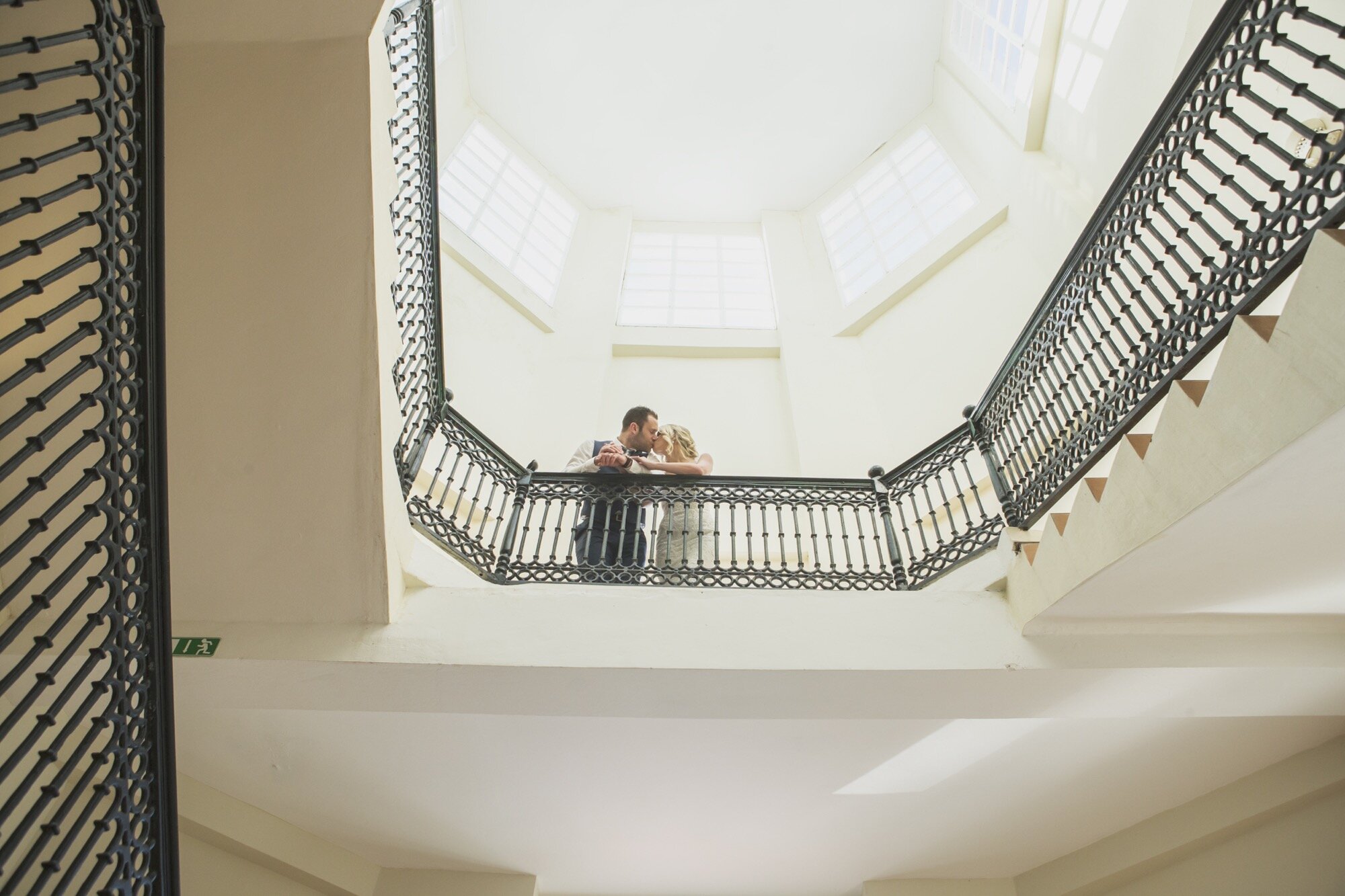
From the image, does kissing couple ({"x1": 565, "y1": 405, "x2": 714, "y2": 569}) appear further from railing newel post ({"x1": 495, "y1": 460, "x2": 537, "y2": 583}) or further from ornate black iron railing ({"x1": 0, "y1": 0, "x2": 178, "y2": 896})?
ornate black iron railing ({"x1": 0, "y1": 0, "x2": 178, "y2": 896})

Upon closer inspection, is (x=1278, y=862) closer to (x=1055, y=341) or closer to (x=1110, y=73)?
(x=1055, y=341)

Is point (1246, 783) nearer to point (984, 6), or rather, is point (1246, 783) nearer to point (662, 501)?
point (662, 501)

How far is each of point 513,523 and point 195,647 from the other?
177 centimetres

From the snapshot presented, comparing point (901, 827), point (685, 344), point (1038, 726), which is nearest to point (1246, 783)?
point (1038, 726)

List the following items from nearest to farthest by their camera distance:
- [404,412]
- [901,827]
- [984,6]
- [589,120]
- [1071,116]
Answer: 1. [404,412]
2. [901,827]
3. [1071,116]
4. [984,6]
5. [589,120]

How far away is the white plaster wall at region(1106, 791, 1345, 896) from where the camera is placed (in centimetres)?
445

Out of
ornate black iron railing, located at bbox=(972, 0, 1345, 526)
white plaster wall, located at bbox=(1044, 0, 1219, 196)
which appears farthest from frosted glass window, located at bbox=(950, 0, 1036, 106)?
ornate black iron railing, located at bbox=(972, 0, 1345, 526)

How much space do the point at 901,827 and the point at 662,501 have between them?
9.27 ft

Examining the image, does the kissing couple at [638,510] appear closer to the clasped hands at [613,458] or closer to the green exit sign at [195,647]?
the clasped hands at [613,458]

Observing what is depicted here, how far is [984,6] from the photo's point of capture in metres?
9.73

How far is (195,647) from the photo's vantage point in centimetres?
368

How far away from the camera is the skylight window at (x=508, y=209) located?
9.89 meters

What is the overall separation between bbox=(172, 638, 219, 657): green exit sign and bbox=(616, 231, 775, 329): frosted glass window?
7378 mm

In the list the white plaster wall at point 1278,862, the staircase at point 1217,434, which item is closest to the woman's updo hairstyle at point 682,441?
the staircase at point 1217,434
